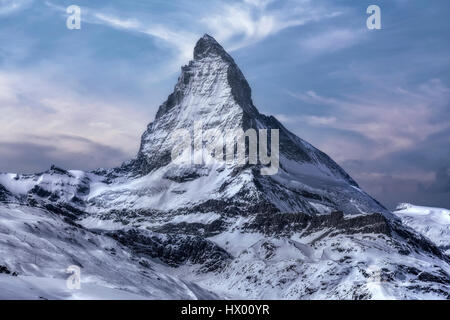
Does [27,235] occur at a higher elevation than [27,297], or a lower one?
higher

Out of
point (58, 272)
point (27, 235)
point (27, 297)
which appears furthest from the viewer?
point (27, 235)
